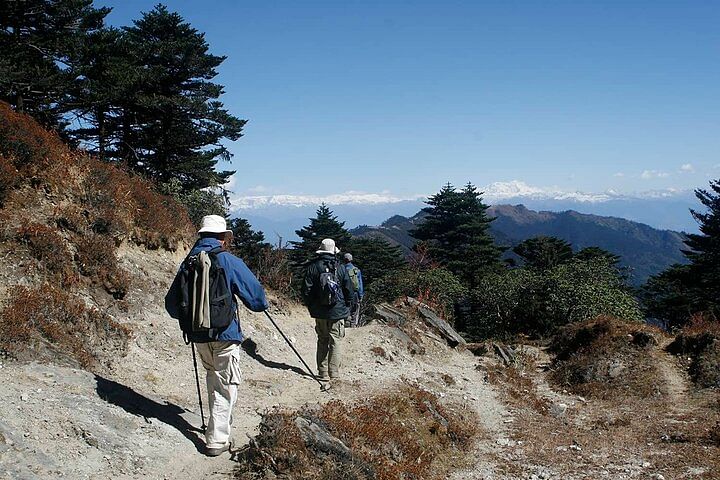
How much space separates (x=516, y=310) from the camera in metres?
20.0

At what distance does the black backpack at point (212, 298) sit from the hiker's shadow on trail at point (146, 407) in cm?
137

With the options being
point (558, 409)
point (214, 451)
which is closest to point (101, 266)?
point (214, 451)

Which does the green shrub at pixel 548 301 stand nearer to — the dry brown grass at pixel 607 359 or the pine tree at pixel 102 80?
the dry brown grass at pixel 607 359

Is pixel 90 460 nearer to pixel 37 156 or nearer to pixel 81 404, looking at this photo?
pixel 81 404

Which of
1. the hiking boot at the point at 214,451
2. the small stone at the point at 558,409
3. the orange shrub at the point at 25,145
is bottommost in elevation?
the small stone at the point at 558,409

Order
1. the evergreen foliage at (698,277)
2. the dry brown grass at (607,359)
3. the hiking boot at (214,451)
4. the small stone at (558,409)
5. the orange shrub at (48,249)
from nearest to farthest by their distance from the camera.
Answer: the hiking boot at (214,451)
the orange shrub at (48,249)
the small stone at (558,409)
the dry brown grass at (607,359)
the evergreen foliage at (698,277)

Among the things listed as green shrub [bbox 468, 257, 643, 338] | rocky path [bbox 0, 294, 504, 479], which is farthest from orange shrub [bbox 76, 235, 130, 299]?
green shrub [bbox 468, 257, 643, 338]

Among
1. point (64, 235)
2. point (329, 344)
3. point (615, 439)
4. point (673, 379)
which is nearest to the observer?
point (615, 439)

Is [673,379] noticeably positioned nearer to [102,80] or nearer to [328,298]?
[328,298]

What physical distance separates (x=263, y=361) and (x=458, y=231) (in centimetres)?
4548

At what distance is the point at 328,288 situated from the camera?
8.68 meters

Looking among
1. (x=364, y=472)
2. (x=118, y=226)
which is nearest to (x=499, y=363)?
(x=364, y=472)

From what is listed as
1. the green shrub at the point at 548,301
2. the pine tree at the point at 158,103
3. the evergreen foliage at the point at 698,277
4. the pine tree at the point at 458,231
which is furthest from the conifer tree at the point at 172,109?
the evergreen foliage at the point at 698,277

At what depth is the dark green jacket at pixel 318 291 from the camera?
875 centimetres
